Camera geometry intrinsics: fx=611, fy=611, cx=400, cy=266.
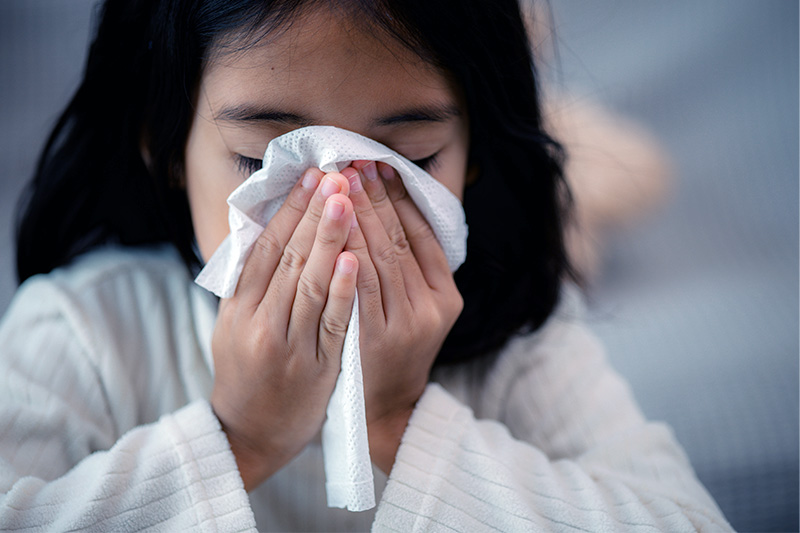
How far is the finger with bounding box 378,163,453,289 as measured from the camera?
70 cm

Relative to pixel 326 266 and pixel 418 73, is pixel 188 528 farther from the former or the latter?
pixel 418 73

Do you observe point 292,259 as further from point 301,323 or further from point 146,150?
point 146,150

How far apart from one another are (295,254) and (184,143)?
9.8 inches

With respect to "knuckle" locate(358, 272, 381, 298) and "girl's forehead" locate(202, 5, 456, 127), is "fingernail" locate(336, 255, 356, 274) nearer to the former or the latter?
"knuckle" locate(358, 272, 381, 298)

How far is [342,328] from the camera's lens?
637 mm

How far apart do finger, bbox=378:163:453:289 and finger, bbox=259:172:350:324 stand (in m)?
0.08

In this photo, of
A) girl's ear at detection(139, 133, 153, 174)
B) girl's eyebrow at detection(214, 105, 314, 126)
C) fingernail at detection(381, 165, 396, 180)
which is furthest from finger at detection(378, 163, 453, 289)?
girl's ear at detection(139, 133, 153, 174)

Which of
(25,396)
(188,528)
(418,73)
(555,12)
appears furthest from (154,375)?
(555,12)

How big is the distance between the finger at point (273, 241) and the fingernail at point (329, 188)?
33 millimetres

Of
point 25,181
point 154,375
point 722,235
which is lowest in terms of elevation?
point 722,235

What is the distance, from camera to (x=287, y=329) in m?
0.67

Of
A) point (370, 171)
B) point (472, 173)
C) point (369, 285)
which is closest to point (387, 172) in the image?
point (370, 171)

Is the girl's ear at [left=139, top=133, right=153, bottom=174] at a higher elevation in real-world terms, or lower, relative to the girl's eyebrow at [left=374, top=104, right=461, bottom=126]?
lower

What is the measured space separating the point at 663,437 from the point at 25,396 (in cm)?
80
